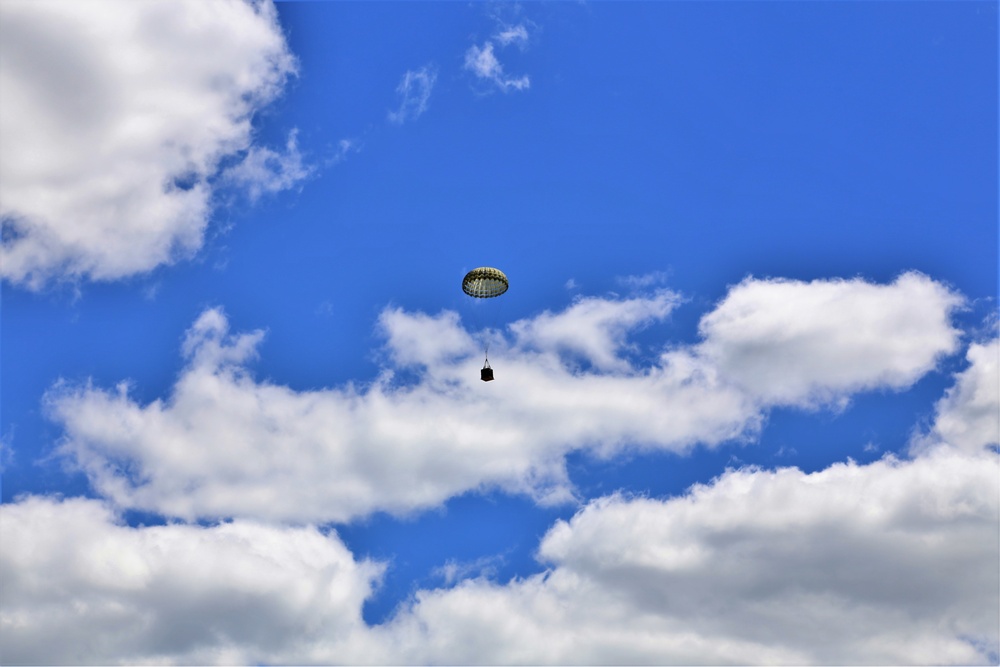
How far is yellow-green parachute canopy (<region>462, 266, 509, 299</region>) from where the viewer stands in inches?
4727

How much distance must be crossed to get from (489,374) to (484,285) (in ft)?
46.3

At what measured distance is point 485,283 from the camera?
121250 millimetres

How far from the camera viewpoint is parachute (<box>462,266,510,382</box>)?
394 ft

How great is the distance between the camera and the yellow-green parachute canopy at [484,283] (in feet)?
394

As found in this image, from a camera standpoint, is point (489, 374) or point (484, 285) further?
point (484, 285)

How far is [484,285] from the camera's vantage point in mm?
121500

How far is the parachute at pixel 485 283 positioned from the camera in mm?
120062

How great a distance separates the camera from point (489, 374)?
113562mm

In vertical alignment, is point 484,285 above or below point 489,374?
above

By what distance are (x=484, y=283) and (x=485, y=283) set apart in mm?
135

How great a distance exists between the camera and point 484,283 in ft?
398
